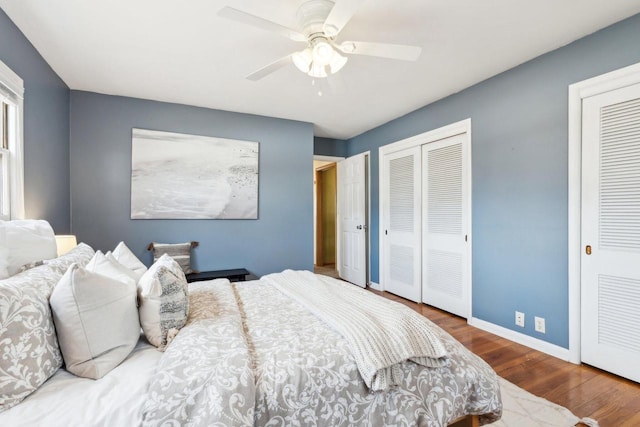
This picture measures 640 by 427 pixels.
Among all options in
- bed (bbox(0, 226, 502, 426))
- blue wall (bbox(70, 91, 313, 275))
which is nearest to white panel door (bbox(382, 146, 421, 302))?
blue wall (bbox(70, 91, 313, 275))

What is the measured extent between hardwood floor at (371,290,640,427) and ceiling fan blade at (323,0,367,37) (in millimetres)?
2560

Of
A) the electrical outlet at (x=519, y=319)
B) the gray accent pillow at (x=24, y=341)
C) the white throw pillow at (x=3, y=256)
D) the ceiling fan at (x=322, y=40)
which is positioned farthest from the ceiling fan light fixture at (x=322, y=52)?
the electrical outlet at (x=519, y=319)

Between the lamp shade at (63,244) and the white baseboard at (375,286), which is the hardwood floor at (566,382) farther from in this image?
the lamp shade at (63,244)

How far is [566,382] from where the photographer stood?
1.97m

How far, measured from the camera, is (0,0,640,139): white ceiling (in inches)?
71.6

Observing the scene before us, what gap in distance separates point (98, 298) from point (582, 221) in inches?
120

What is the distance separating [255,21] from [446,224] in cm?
278

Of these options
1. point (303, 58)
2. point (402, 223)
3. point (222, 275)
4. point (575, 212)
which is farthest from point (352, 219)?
point (303, 58)

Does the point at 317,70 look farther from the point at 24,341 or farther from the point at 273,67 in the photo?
the point at 24,341

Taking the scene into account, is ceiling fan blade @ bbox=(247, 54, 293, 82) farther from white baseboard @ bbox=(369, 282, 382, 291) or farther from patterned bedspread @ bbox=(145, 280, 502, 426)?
white baseboard @ bbox=(369, 282, 382, 291)

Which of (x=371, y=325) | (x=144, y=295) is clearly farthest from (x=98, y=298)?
(x=371, y=325)

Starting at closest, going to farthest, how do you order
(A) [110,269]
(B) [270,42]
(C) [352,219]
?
(A) [110,269], (B) [270,42], (C) [352,219]

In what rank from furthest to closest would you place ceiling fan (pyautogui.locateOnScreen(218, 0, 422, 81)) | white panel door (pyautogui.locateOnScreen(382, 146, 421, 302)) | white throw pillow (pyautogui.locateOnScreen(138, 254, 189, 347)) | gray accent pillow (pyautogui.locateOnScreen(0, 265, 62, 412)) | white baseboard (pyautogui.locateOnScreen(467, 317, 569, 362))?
white panel door (pyautogui.locateOnScreen(382, 146, 421, 302)), white baseboard (pyautogui.locateOnScreen(467, 317, 569, 362)), ceiling fan (pyautogui.locateOnScreen(218, 0, 422, 81)), white throw pillow (pyautogui.locateOnScreen(138, 254, 189, 347)), gray accent pillow (pyautogui.locateOnScreen(0, 265, 62, 412))

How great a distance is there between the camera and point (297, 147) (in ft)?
13.2
